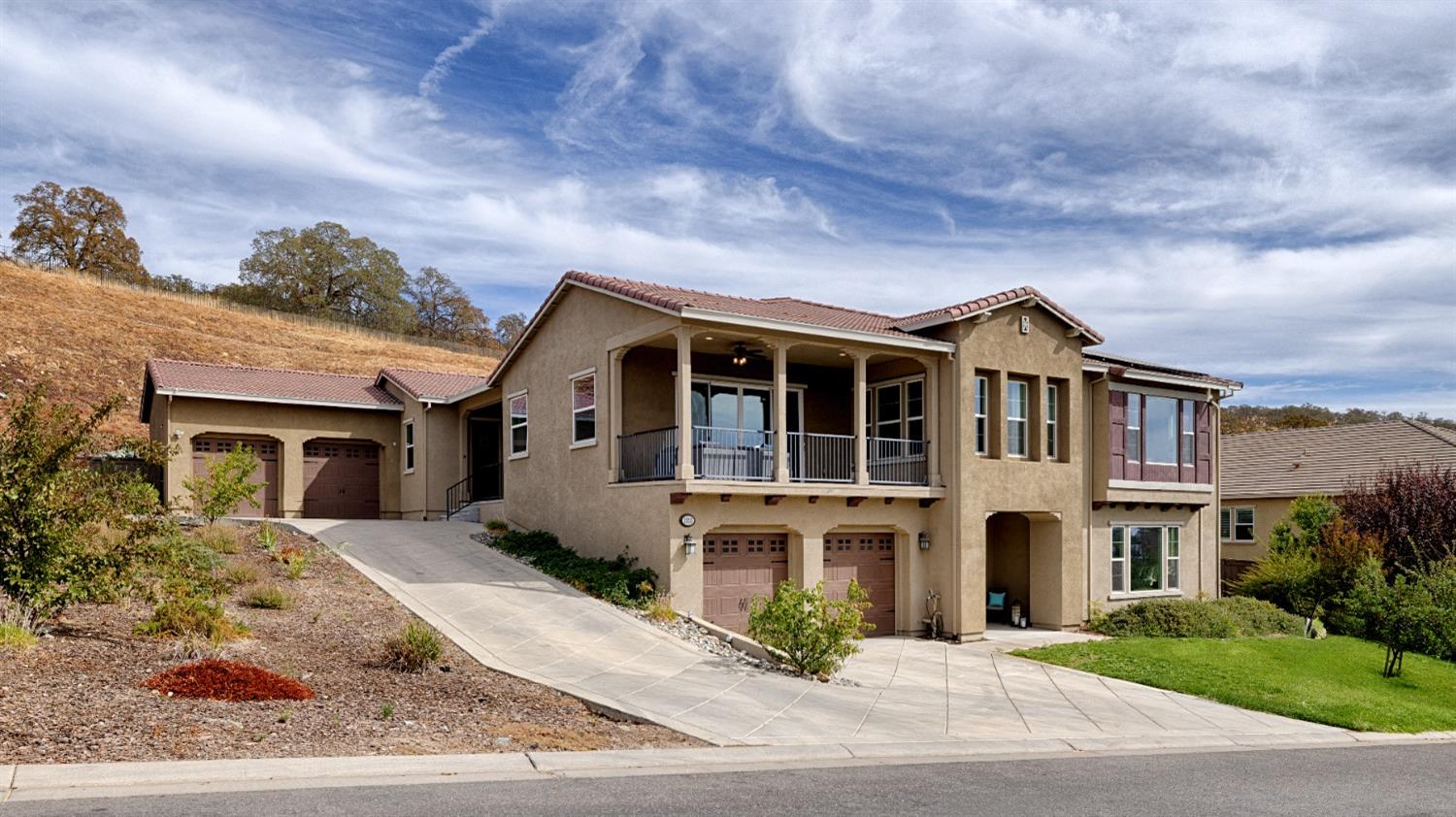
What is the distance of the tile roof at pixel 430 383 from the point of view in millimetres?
28312

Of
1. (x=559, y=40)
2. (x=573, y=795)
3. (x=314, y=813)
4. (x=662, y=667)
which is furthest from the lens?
(x=559, y=40)

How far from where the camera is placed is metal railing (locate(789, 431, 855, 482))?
20.2 m

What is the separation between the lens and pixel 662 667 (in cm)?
1407

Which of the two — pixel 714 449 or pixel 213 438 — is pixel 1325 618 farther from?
pixel 213 438

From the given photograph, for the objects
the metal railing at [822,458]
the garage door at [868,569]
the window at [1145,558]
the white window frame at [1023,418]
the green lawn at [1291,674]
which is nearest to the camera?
the green lawn at [1291,674]

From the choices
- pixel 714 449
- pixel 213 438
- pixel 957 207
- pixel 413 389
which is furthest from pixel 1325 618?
pixel 213 438

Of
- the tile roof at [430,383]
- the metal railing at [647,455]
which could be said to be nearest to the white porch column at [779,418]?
the metal railing at [647,455]

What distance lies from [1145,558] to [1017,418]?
6071mm

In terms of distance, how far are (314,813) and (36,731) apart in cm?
321

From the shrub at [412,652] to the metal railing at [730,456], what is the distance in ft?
20.9

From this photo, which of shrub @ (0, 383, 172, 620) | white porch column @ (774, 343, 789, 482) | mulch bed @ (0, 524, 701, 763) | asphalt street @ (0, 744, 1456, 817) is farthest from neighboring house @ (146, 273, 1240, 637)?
asphalt street @ (0, 744, 1456, 817)

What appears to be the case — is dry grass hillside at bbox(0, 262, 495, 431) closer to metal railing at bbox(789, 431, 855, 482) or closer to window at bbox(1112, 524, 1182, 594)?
metal railing at bbox(789, 431, 855, 482)

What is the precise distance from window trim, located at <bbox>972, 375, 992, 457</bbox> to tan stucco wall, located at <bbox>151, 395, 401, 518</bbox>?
54.9 ft

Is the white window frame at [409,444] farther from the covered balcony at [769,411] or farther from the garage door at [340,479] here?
the covered balcony at [769,411]
